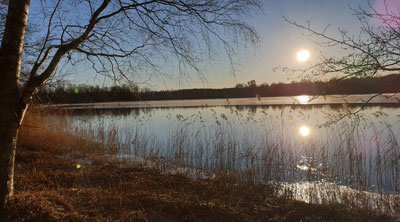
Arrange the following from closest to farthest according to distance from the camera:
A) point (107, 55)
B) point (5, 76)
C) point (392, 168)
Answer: point (5, 76)
point (107, 55)
point (392, 168)

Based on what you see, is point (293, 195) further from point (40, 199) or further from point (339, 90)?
point (40, 199)

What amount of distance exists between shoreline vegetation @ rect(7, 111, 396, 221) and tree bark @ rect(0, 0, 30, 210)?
48cm

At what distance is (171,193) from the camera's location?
15.7ft

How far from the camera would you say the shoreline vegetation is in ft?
11.0

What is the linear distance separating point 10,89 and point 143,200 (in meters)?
2.64

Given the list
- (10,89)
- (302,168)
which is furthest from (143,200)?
(302,168)

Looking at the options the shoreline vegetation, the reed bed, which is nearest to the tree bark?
the shoreline vegetation

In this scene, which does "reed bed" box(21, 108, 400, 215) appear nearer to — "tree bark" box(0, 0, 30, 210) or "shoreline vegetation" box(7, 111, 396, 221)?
"shoreline vegetation" box(7, 111, 396, 221)

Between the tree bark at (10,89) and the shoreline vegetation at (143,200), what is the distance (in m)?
0.48

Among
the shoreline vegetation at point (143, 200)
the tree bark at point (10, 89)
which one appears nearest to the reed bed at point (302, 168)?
the shoreline vegetation at point (143, 200)

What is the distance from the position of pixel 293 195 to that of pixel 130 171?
14.9 ft

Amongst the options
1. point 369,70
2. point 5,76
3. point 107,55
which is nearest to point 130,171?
point 107,55

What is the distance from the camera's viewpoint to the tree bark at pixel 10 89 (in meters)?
2.88

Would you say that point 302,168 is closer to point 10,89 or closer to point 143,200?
point 143,200
